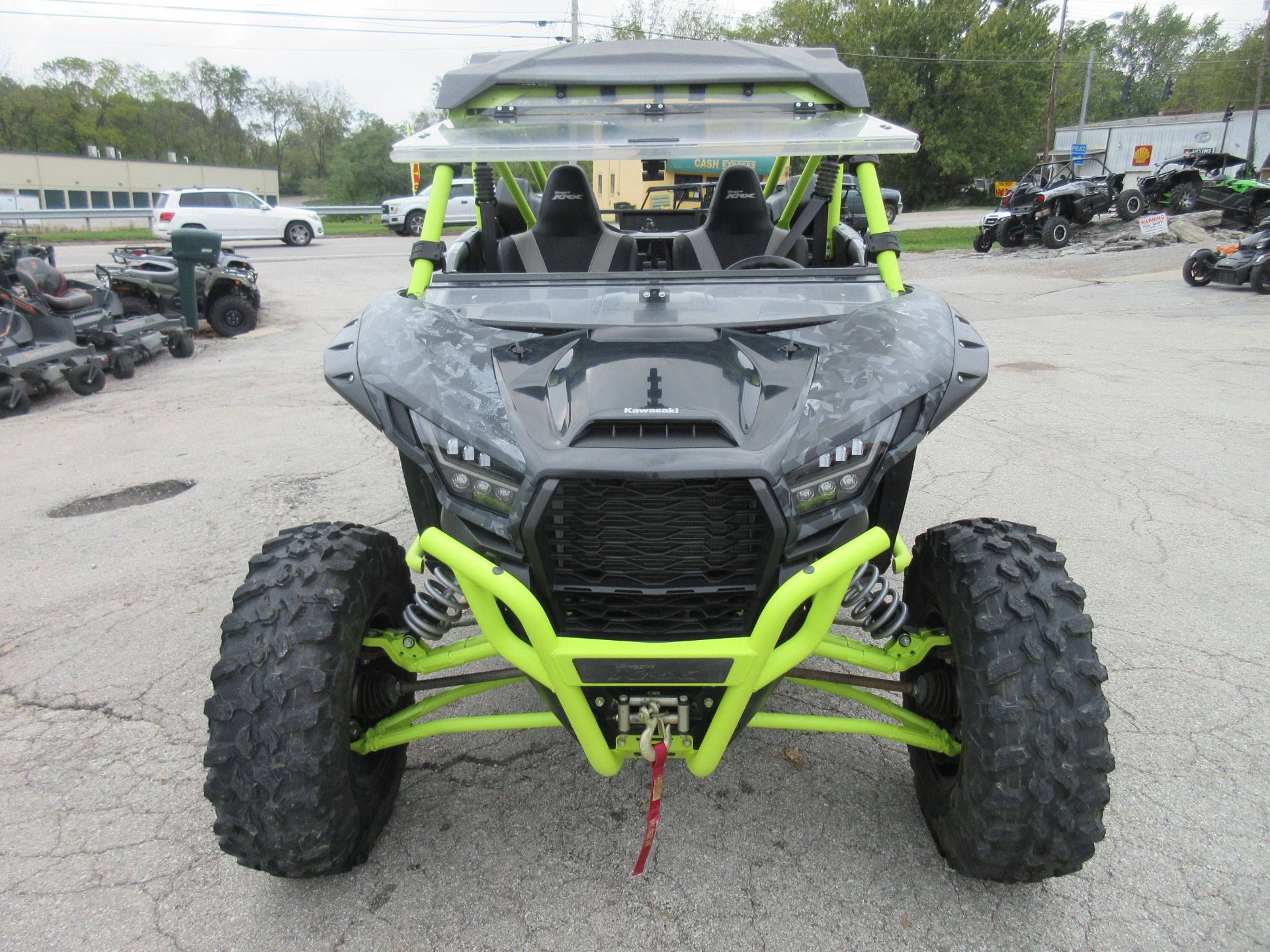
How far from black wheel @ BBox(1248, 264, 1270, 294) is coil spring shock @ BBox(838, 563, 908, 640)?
13.9 metres

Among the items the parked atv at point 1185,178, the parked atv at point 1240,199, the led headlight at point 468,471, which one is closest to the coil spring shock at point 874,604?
the led headlight at point 468,471

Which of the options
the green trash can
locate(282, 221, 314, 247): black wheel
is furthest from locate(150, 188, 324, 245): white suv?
the green trash can

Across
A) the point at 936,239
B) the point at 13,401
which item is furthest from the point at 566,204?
the point at 936,239

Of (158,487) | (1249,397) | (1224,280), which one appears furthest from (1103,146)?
(158,487)

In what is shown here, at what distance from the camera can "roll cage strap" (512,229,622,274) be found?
3.72 m

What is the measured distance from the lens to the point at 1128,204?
68.5ft

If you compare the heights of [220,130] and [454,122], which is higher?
[220,130]

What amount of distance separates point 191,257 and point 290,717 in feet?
33.8

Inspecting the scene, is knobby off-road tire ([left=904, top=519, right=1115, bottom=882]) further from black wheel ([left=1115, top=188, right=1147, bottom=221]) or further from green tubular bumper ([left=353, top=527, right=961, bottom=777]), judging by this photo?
black wheel ([left=1115, top=188, right=1147, bottom=221])

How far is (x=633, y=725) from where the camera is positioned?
223cm

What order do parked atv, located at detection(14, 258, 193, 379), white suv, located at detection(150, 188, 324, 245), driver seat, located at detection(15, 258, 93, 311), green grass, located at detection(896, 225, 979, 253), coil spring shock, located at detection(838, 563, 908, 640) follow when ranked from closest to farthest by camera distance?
coil spring shock, located at detection(838, 563, 908, 640)
driver seat, located at detection(15, 258, 93, 311)
parked atv, located at detection(14, 258, 193, 379)
green grass, located at detection(896, 225, 979, 253)
white suv, located at detection(150, 188, 324, 245)

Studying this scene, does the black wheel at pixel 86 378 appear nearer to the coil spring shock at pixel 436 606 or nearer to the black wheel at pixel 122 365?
the black wheel at pixel 122 365

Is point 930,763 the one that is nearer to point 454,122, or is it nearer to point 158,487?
point 454,122

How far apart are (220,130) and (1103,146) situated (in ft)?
215
